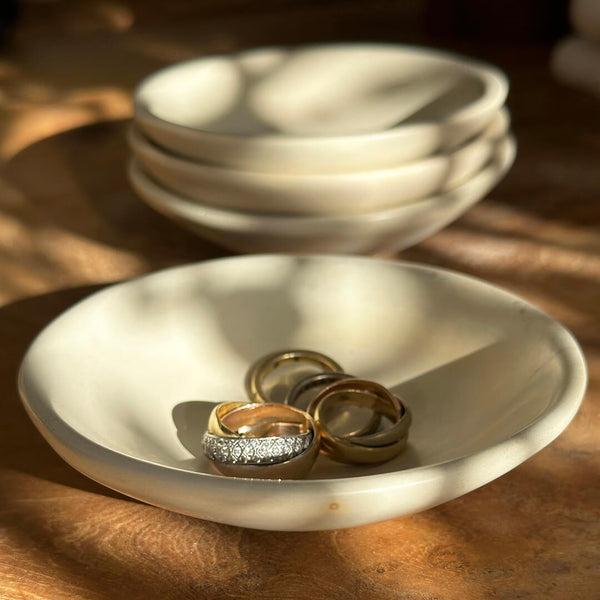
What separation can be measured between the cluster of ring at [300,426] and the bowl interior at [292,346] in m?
0.02

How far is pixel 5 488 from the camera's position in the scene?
0.55 m

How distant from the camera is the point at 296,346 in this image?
0.63m

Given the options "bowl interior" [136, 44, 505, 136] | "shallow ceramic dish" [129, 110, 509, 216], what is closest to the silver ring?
"shallow ceramic dish" [129, 110, 509, 216]

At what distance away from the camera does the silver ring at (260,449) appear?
488mm

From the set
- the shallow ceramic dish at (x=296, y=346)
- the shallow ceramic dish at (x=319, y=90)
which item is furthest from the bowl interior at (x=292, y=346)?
the shallow ceramic dish at (x=319, y=90)

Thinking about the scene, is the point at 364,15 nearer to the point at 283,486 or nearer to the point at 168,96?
the point at 168,96

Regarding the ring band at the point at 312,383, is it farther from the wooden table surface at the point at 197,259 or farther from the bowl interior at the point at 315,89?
the bowl interior at the point at 315,89

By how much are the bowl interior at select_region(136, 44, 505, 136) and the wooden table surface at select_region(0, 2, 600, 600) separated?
0.12 m

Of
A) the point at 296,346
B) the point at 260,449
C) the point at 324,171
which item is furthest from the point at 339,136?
the point at 260,449

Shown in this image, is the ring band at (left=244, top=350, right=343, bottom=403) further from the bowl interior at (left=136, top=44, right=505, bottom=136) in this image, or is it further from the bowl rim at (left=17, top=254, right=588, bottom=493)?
the bowl interior at (left=136, top=44, right=505, bottom=136)

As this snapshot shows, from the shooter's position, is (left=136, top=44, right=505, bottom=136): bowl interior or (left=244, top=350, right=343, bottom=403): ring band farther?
(left=136, top=44, right=505, bottom=136): bowl interior

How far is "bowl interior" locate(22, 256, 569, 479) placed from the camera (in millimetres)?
526

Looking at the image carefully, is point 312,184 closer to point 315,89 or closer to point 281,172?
point 281,172

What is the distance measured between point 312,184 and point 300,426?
8.8 inches
